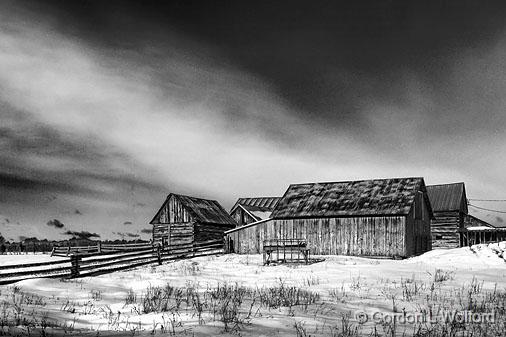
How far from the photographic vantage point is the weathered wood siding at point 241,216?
1948 inches

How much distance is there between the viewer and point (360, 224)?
33094 millimetres

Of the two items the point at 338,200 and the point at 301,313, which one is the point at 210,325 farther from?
the point at 338,200

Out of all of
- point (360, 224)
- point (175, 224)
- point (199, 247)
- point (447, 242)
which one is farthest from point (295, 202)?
point (447, 242)

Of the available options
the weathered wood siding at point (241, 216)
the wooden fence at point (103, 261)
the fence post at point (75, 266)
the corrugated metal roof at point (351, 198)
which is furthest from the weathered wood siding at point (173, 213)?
the fence post at point (75, 266)

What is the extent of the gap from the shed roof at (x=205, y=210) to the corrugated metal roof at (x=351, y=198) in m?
8.70

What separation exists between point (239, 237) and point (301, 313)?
1115 inches

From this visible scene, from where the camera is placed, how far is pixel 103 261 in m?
21.8

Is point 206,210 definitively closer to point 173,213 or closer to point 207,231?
point 207,231

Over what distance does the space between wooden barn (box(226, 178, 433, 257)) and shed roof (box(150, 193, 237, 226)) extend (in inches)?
243

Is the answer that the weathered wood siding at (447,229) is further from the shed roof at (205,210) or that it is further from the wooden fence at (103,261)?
the wooden fence at (103,261)

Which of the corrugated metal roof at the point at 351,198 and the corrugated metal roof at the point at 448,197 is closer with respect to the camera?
the corrugated metal roof at the point at 351,198

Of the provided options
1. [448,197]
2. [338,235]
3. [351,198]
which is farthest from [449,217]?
[338,235]

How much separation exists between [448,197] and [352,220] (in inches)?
856

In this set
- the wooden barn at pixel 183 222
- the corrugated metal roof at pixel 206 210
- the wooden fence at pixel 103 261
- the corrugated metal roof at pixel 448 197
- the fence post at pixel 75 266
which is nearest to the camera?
the wooden fence at pixel 103 261
